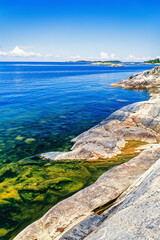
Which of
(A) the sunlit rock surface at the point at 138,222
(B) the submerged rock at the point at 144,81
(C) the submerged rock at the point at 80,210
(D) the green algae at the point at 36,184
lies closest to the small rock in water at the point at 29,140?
(D) the green algae at the point at 36,184

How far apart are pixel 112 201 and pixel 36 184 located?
5.63 m

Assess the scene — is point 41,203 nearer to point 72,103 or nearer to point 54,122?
point 54,122

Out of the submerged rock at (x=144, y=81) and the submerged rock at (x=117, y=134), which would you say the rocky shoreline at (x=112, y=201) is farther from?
the submerged rock at (x=144, y=81)

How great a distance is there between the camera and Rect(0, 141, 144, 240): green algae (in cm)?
880

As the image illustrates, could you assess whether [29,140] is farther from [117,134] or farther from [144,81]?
[144,81]

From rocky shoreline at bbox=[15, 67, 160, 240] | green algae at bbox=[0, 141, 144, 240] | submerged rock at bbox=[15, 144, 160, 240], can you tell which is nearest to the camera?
rocky shoreline at bbox=[15, 67, 160, 240]

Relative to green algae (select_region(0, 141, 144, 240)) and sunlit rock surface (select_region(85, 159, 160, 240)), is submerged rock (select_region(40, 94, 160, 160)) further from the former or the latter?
sunlit rock surface (select_region(85, 159, 160, 240))

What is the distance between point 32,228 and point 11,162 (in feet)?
28.3

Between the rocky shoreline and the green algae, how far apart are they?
108cm

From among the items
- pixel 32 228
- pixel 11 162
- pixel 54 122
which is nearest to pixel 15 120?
pixel 54 122

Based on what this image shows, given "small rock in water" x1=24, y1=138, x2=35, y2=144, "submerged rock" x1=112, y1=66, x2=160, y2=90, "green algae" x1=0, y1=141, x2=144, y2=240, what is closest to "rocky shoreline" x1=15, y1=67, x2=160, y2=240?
"green algae" x1=0, y1=141, x2=144, y2=240

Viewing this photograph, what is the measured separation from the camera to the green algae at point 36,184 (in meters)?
8.80

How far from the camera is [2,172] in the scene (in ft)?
42.8

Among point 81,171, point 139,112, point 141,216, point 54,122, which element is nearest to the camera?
point 141,216
